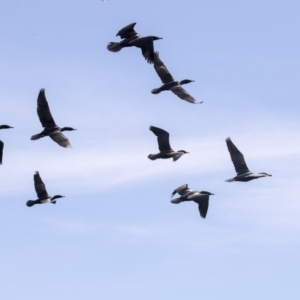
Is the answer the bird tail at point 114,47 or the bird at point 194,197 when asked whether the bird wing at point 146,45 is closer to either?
the bird tail at point 114,47

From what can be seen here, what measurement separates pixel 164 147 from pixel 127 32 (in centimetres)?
850

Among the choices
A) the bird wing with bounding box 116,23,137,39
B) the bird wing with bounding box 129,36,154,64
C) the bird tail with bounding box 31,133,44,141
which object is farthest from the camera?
the bird wing with bounding box 129,36,154,64

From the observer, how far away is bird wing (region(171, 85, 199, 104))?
271ft

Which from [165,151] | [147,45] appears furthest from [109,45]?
[165,151]

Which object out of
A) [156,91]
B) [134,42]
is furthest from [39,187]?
[134,42]

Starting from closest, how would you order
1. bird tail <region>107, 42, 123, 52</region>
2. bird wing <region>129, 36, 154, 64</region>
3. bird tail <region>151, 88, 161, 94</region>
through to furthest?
1. bird tail <region>107, 42, 123, 52</region>
2. bird wing <region>129, 36, 154, 64</region>
3. bird tail <region>151, 88, 161, 94</region>

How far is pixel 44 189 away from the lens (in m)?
84.8

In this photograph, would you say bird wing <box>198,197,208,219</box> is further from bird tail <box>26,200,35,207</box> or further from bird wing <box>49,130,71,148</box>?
bird wing <box>49,130,71,148</box>

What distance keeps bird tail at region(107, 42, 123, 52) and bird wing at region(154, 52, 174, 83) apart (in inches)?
197

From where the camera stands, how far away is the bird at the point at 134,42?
79750 millimetres

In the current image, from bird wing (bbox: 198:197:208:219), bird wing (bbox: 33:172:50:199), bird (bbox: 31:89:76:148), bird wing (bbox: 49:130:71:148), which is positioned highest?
bird (bbox: 31:89:76:148)

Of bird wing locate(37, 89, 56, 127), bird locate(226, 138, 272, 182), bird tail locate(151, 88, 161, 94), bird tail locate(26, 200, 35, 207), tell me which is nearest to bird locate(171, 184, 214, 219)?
bird locate(226, 138, 272, 182)

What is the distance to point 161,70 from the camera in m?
84.1

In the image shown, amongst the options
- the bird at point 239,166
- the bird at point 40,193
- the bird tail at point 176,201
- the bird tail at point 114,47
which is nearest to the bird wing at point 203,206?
the bird tail at point 176,201
